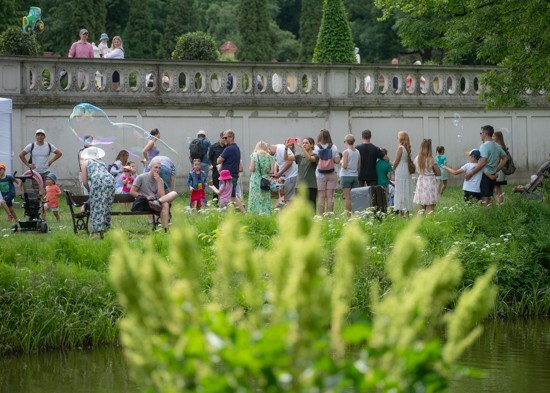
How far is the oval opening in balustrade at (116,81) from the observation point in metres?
27.3

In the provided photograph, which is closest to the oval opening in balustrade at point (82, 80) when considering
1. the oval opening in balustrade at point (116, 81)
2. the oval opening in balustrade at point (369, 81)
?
the oval opening in balustrade at point (116, 81)

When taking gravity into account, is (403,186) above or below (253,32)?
below

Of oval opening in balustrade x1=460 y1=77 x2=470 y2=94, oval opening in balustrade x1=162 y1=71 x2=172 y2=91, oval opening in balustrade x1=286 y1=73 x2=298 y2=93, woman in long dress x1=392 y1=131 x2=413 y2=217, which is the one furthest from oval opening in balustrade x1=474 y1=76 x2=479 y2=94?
woman in long dress x1=392 y1=131 x2=413 y2=217

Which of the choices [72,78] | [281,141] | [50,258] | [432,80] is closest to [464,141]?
[432,80]

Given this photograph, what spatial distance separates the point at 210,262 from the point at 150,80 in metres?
12.7

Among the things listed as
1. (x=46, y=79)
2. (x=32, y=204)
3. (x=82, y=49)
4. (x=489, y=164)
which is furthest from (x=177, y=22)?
(x=489, y=164)

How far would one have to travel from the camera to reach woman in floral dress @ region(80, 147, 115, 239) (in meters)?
18.5

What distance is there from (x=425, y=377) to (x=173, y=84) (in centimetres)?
2346

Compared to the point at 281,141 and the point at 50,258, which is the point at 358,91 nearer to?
the point at 281,141

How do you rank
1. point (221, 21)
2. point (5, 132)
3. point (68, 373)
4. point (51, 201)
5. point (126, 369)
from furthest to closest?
point (221, 21), point (5, 132), point (51, 201), point (126, 369), point (68, 373)

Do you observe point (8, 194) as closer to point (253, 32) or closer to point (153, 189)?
point (153, 189)

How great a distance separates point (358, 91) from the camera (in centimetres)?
2938

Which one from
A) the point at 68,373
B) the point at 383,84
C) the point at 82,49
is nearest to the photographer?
the point at 68,373

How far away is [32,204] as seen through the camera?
20641 mm
